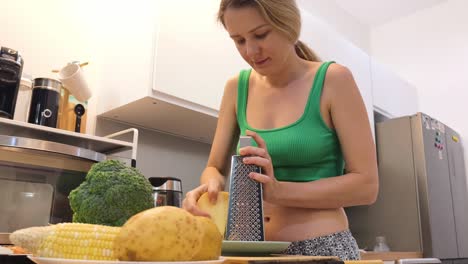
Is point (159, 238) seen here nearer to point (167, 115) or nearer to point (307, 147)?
point (307, 147)

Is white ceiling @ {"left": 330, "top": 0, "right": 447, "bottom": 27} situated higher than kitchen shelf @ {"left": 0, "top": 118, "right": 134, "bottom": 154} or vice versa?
white ceiling @ {"left": 330, "top": 0, "right": 447, "bottom": 27}

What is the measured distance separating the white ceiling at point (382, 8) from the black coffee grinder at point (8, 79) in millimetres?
2417

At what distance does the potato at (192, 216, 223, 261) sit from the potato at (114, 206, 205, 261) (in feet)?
0.04

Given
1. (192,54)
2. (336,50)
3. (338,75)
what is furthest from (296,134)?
(336,50)

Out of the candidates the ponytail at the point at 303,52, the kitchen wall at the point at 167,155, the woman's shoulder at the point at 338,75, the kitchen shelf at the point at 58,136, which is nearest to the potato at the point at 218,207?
the woman's shoulder at the point at 338,75

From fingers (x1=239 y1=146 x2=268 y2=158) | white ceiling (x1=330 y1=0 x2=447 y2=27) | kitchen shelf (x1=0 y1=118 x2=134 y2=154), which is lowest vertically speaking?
fingers (x1=239 y1=146 x2=268 y2=158)

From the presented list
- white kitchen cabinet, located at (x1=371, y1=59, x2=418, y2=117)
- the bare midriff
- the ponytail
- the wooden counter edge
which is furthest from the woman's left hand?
white kitchen cabinet, located at (x1=371, y1=59, x2=418, y2=117)

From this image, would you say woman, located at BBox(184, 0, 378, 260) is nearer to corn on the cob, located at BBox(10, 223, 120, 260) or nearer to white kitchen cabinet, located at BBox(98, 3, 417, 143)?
corn on the cob, located at BBox(10, 223, 120, 260)

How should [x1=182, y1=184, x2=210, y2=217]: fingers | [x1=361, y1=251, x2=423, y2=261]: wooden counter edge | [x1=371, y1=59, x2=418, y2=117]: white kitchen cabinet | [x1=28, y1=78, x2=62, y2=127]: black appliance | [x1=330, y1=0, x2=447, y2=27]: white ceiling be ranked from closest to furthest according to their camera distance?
[x1=182, y1=184, x2=210, y2=217]: fingers
[x1=28, y1=78, x2=62, y2=127]: black appliance
[x1=361, y1=251, x2=423, y2=261]: wooden counter edge
[x1=371, y1=59, x2=418, y2=117]: white kitchen cabinet
[x1=330, y1=0, x2=447, y2=27]: white ceiling

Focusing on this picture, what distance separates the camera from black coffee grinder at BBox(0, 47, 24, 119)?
128 cm

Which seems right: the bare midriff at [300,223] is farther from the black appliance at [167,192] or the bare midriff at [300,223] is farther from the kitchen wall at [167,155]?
the kitchen wall at [167,155]

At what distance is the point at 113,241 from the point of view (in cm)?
36

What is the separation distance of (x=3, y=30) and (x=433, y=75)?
8.96ft

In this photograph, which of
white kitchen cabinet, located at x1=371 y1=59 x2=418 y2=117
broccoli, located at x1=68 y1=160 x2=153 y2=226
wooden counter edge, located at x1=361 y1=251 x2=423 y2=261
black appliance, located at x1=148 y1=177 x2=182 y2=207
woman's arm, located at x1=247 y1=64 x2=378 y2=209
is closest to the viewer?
broccoli, located at x1=68 y1=160 x2=153 y2=226
